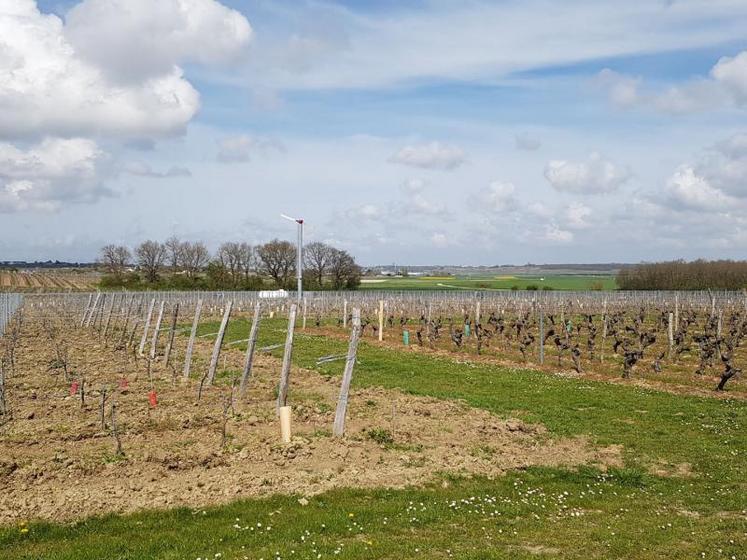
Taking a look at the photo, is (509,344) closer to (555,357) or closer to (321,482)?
(555,357)

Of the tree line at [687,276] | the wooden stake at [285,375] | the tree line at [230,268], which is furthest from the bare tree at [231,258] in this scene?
the wooden stake at [285,375]

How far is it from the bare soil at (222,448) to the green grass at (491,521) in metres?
0.51

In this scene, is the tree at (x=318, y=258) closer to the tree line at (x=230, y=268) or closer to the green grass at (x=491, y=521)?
the tree line at (x=230, y=268)

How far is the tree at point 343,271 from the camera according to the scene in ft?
308

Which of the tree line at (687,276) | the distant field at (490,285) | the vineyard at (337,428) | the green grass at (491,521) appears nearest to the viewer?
the green grass at (491,521)

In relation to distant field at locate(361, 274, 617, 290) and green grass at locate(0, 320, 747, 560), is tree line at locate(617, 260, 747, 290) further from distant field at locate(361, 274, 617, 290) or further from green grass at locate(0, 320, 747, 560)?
green grass at locate(0, 320, 747, 560)

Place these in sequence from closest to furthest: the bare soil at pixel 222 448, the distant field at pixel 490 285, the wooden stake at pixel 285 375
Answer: the bare soil at pixel 222 448 → the wooden stake at pixel 285 375 → the distant field at pixel 490 285

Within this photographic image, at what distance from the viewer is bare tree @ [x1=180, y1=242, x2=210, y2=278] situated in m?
101

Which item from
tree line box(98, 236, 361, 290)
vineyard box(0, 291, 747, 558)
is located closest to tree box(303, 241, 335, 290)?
tree line box(98, 236, 361, 290)

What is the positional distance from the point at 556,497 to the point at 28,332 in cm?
3002

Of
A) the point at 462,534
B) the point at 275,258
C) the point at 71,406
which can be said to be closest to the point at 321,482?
the point at 462,534

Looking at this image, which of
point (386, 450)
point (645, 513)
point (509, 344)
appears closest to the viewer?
point (645, 513)

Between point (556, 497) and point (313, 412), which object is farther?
point (313, 412)

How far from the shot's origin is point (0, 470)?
8.94 metres
